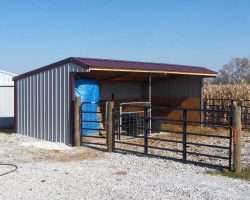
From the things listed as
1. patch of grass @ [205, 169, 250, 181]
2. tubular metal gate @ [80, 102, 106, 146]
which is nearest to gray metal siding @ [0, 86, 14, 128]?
tubular metal gate @ [80, 102, 106, 146]

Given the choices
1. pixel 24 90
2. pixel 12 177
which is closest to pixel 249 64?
pixel 24 90

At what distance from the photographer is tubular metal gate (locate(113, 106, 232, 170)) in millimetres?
8727

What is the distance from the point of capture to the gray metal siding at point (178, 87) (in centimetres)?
1703

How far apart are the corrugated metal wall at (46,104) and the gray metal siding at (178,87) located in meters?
6.42

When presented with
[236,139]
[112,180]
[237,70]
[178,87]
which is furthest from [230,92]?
[237,70]

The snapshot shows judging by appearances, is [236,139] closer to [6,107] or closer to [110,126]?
[110,126]

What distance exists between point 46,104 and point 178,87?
6741 millimetres

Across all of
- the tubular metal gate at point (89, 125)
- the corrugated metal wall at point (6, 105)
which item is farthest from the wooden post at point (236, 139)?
the corrugated metal wall at point (6, 105)

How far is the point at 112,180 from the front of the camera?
286 inches

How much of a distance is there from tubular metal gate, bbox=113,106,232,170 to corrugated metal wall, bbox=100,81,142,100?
48.2 inches

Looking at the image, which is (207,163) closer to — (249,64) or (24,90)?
(24,90)

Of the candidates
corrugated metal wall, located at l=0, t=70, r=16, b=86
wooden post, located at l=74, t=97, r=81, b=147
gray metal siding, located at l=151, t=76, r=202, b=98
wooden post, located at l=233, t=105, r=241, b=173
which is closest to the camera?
wooden post, located at l=233, t=105, r=241, b=173

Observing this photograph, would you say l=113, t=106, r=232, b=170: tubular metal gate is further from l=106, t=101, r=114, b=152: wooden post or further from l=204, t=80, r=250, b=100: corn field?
l=204, t=80, r=250, b=100: corn field

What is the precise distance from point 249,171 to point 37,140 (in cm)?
703
